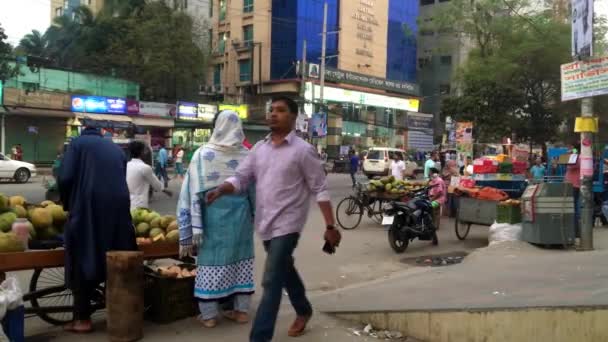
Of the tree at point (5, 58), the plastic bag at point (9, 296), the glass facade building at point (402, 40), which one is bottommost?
the plastic bag at point (9, 296)

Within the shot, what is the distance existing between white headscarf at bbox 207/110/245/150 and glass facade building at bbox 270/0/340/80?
141 feet

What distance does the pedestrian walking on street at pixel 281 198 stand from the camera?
3.83 metres

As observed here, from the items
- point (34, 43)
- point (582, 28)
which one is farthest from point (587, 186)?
point (34, 43)

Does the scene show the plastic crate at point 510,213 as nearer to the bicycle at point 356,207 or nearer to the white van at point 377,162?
the bicycle at point 356,207

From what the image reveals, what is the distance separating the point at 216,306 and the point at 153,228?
1.01 meters

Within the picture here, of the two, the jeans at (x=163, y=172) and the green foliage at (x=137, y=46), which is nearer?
the jeans at (x=163, y=172)

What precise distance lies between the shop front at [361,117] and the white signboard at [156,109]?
10454 millimetres

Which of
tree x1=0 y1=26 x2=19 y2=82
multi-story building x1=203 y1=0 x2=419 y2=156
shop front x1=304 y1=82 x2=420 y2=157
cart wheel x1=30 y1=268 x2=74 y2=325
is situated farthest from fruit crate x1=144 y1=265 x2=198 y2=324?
multi-story building x1=203 y1=0 x2=419 y2=156

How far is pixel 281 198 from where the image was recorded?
392cm

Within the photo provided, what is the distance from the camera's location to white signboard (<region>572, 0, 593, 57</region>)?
7.77 metres

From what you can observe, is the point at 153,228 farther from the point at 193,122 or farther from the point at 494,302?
the point at 193,122

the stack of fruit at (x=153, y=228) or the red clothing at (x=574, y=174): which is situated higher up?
the red clothing at (x=574, y=174)

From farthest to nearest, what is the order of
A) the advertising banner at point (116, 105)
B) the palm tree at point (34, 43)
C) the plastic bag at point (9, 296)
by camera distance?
the palm tree at point (34, 43) < the advertising banner at point (116, 105) < the plastic bag at point (9, 296)

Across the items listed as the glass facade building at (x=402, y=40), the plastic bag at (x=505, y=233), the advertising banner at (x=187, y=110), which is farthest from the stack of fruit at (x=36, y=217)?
the glass facade building at (x=402, y=40)
